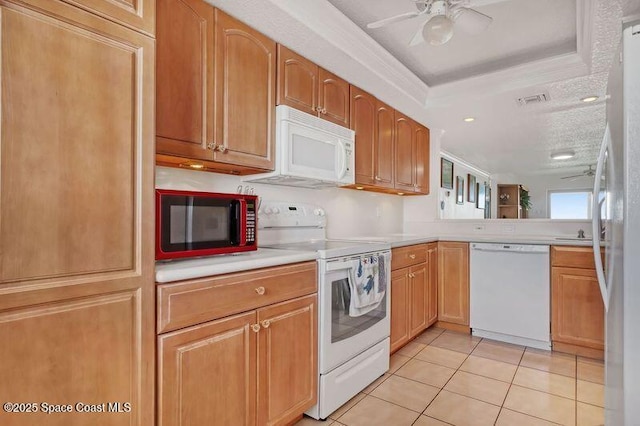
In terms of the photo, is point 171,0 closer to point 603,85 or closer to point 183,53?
point 183,53

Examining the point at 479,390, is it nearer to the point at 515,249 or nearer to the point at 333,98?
the point at 515,249

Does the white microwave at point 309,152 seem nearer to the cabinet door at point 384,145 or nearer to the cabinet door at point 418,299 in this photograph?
the cabinet door at point 384,145

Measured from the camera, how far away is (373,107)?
9.70ft

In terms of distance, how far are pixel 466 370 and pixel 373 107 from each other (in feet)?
7.17

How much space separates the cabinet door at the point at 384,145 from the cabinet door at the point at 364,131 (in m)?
0.07

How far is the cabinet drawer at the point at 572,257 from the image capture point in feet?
8.74

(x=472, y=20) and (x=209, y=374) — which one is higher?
(x=472, y=20)

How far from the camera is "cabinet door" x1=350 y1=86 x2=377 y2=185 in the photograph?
273 centimetres

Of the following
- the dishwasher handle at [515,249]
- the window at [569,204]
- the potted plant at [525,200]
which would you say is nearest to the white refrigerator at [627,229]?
the dishwasher handle at [515,249]

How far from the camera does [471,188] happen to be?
22.1ft

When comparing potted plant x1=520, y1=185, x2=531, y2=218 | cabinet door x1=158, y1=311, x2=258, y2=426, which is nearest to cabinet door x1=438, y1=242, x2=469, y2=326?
cabinet door x1=158, y1=311, x2=258, y2=426

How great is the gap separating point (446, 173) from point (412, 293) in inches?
122

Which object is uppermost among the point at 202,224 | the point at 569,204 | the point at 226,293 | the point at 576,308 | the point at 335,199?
the point at 569,204

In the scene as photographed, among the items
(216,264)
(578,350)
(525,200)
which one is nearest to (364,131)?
(216,264)
